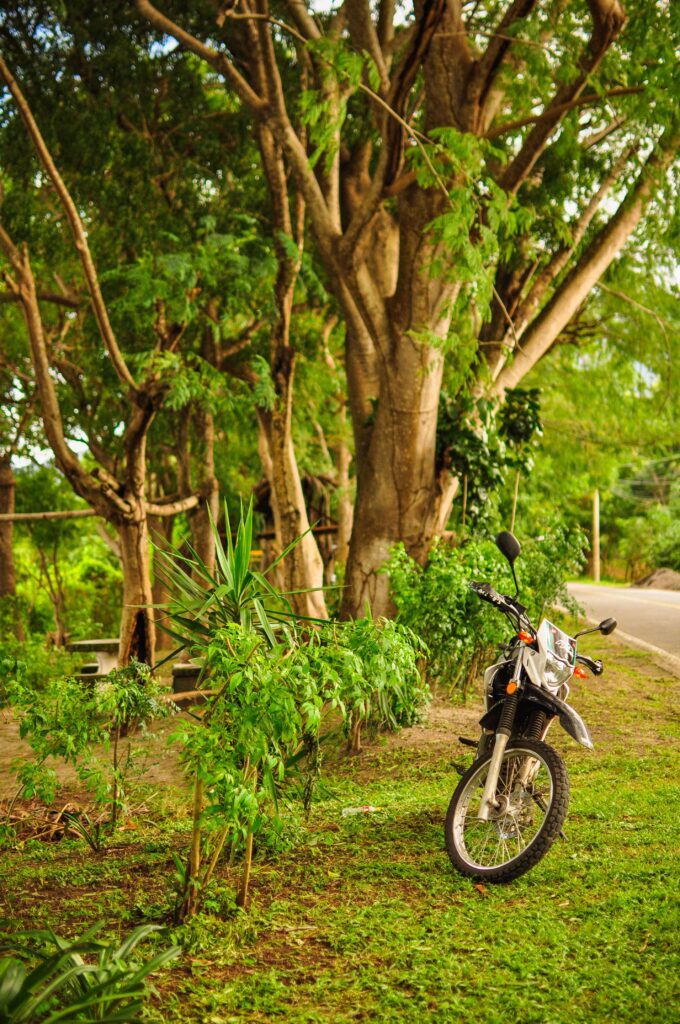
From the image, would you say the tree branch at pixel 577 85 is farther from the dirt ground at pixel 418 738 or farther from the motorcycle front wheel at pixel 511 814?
the motorcycle front wheel at pixel 511 814

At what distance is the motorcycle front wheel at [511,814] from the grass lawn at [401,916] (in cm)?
12

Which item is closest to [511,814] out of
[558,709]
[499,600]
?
[558,709]

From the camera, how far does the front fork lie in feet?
15.9

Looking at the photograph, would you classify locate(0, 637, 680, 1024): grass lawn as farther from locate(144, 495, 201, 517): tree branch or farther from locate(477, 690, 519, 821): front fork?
locate(144, 495, 201, 517): tree branch

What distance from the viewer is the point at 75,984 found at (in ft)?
10.9

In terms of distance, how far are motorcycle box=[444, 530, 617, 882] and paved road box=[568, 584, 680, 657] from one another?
23.8ft

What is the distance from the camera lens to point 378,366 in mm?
9688

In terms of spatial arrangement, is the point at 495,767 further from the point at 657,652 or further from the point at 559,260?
the point at 657,652

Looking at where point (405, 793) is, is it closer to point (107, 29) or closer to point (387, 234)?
point (387, 234)

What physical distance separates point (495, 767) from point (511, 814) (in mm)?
242

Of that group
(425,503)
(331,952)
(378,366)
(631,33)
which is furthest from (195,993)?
(631,33)

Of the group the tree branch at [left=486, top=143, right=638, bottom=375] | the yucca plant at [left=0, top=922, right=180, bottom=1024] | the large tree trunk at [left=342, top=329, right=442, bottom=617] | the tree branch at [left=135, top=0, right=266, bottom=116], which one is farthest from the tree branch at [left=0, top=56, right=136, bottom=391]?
the yucca plant at [left=0, top=922, right=180, bottom=1024]

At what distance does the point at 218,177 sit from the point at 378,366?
566cm

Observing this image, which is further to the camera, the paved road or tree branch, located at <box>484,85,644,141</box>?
the paved road
